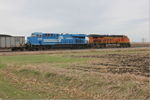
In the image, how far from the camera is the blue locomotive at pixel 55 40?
5094 centimetres

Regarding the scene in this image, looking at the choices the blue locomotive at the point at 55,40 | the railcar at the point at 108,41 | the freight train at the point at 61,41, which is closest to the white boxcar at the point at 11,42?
the freight train at the point at 61,41

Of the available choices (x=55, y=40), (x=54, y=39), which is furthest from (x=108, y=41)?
(x=54, y=39)

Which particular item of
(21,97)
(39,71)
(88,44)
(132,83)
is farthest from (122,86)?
(88,44)

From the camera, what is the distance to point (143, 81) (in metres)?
12.7

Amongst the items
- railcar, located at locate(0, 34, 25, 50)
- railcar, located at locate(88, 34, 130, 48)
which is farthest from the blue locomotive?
railcar, located at locate(88, 34, 130, 48)

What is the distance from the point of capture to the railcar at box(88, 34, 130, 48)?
59781 mm

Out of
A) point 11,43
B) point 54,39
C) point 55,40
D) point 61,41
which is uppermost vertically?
point 54,39

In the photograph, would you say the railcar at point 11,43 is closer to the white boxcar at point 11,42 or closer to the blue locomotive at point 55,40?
the white boxcar at point 11,42

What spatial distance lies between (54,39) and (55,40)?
33 cm

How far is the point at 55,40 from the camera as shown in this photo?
2114 inches

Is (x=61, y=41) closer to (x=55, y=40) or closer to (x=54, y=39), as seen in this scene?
(x=55, y=40)

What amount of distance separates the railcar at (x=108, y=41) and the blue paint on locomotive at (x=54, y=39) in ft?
9.01

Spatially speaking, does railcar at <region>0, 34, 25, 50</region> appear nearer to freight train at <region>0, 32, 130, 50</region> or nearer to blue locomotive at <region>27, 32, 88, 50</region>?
freight train at <region>0, 32, 130, 50</region>

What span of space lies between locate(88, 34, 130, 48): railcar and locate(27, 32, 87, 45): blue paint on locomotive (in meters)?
2.74
